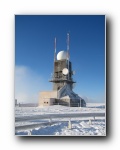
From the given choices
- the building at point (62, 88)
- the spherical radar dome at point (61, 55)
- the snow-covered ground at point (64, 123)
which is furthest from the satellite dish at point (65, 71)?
the snow-covered ground at point (64, 123)

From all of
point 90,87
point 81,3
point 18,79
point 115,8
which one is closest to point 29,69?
point 18,79

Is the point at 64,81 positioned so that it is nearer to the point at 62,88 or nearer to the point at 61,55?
the point at 62,88

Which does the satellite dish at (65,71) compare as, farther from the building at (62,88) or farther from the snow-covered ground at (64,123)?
the snow-covered ground at (64,123)

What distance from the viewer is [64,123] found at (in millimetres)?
2953

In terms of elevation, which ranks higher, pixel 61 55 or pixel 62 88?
pixel 61 55

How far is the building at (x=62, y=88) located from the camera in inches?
115

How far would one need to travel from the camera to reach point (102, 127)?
289 centimetres

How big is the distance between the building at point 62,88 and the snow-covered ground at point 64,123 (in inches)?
2.4

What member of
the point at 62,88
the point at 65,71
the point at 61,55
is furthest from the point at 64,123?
the point at 61,55

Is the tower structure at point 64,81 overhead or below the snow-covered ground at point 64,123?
overhead

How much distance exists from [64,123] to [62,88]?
361mm

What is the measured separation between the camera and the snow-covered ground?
290 cm

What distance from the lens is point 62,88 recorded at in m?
2.97

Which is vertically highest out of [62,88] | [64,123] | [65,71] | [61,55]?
[61,55]
